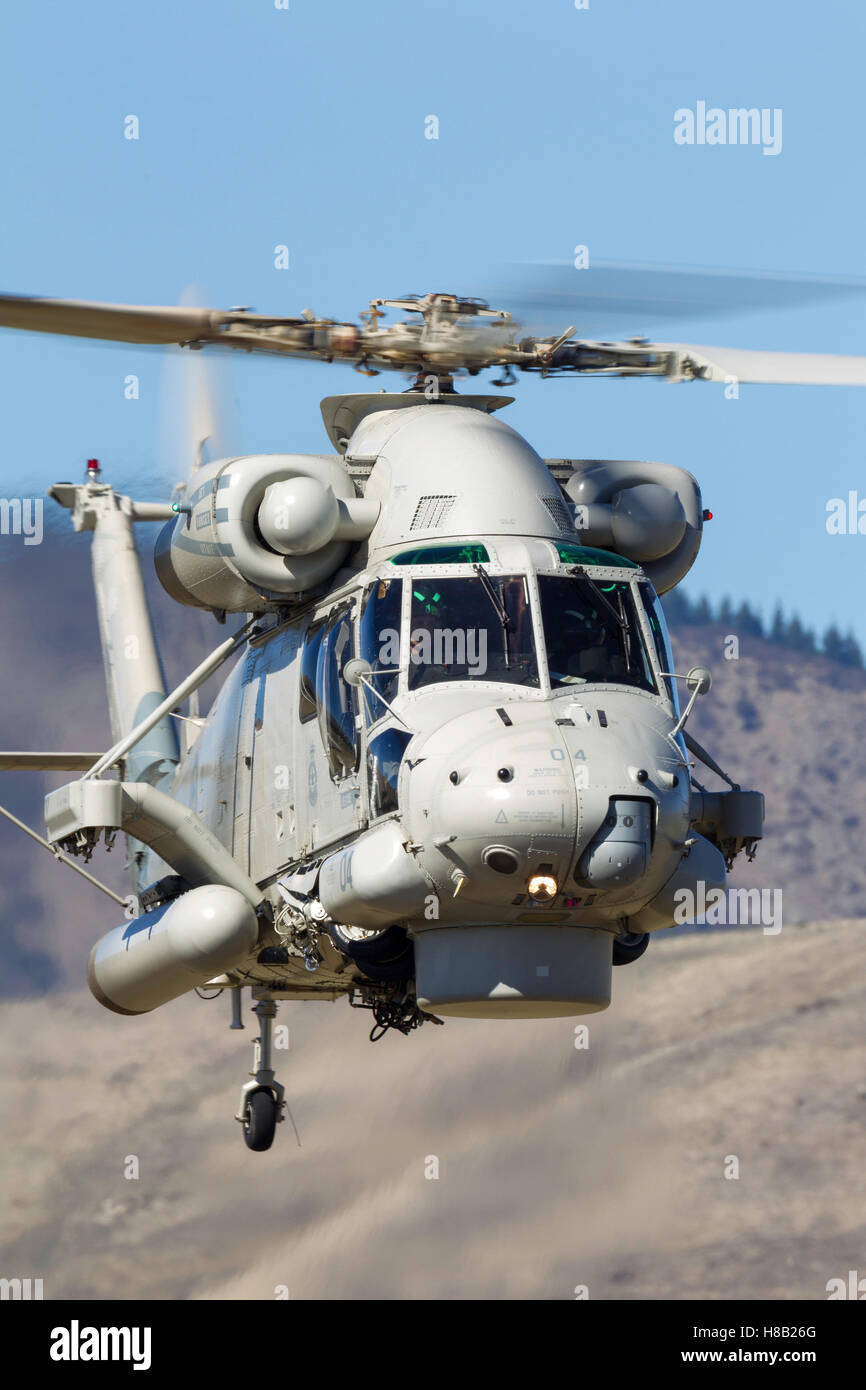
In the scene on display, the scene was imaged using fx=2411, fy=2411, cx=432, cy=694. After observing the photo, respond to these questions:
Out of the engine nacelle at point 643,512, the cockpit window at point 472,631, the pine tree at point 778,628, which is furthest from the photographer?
the pine tree at point 778,628

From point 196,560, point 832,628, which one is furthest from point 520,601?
point 832,628

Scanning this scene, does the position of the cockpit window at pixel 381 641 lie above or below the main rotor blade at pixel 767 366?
below

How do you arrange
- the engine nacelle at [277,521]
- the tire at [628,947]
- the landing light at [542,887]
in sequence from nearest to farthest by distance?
the landing light at [542,887]
the tire at [628,947]
the engine nacelle at [277,521]

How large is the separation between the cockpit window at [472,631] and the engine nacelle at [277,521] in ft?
3.92

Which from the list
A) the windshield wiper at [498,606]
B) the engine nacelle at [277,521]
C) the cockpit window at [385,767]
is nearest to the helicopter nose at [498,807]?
the cockpit window at [385,767]

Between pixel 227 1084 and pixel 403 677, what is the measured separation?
1407 centimetres

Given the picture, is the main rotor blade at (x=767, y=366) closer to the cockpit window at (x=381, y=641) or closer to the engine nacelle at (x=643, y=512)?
the engine nacelle at (x=643, y=512)

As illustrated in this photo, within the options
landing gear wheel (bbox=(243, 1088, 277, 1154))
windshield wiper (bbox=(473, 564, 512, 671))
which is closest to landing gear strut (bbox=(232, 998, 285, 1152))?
landing gear wheel (bbox=(243, 1088, 277, 1154))

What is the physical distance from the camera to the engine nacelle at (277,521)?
1641 centimetres

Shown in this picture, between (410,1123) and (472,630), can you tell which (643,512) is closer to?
(472,630)

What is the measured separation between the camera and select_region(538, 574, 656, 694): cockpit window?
1535 cm

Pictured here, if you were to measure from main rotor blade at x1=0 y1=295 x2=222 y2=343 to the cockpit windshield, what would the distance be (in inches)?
92.1

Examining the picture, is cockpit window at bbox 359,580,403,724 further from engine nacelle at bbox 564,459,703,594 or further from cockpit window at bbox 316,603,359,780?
engine nacelle at bbox 564,459,703,594

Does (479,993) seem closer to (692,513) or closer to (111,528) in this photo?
(692,513)
